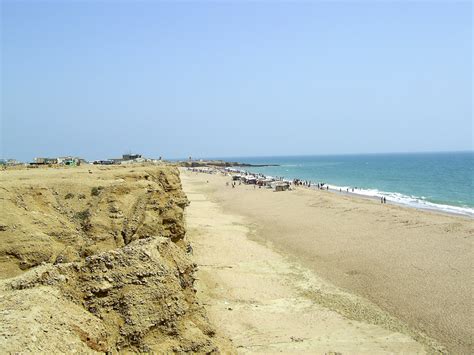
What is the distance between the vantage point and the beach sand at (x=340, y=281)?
13031 millimetres

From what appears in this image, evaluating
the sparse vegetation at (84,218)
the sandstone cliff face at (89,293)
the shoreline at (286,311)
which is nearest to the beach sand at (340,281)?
the shoreline at (286,311)

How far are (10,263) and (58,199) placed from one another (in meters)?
2.93

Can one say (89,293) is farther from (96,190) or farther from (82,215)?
(96,190)

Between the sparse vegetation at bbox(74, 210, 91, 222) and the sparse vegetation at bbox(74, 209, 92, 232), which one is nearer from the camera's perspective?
the sparse vegetation at bbox(74, 209, 92, 232)

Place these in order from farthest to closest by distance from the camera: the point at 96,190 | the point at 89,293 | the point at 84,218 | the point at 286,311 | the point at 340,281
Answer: the point at 340,281, the point at 286,311, the point at 96,190, the point at 84,218, the point at 89,293

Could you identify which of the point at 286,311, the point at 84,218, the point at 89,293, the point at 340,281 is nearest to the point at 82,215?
the point at 84,218

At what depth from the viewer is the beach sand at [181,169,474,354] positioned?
13.0 m

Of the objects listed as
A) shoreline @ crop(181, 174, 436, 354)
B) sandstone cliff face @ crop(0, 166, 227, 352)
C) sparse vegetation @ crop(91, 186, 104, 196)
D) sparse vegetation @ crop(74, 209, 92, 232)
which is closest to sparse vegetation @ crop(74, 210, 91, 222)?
sparse vegetation @ crop(74, 209, 92, 232)

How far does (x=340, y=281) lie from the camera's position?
1883cm

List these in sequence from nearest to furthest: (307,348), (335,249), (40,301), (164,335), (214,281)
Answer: (40,301), (164,335), (307,348), (214,281), (335,249)

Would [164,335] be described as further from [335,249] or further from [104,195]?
[335,249]

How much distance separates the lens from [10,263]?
8125 millimetres

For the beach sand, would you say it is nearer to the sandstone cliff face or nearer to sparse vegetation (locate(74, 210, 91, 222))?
sparse vegetation (locate(74, 210, 91, 222))

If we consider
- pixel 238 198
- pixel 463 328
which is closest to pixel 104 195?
pixel 463 328
